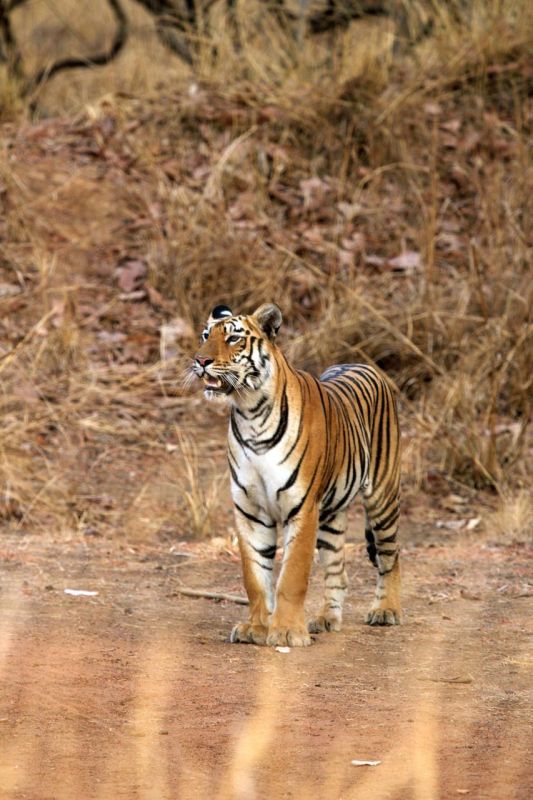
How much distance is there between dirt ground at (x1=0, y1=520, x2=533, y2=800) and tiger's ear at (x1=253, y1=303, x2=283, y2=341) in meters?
1.19

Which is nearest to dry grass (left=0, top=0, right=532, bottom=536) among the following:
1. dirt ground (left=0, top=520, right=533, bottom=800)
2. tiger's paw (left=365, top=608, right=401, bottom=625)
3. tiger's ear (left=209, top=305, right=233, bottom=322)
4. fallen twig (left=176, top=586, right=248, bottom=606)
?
fallen twig (left=176, top=586, right=248, bottom=606)

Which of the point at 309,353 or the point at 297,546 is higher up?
the point at 297,546

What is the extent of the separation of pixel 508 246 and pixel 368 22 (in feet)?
12.7

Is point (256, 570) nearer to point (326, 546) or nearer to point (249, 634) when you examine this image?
point (249, 634)

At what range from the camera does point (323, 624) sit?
226 inches

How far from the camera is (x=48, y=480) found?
8602 mm

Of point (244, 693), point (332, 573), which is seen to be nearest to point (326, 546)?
point (332, 573)

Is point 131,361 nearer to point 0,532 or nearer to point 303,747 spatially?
point 0,532

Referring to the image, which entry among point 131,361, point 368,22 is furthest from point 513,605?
point 368,22

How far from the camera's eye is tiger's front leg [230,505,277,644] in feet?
17.9

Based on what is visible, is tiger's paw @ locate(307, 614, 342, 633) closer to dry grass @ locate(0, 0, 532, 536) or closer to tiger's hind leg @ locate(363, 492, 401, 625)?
tiger's hind leg @ locate(363, 492, 401, 625)

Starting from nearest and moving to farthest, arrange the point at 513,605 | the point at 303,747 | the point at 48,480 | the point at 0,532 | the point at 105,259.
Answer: the point at 303,747 < the point at 513,605 < the point at 0,532 < the point at 48,480 < the point at 105,259

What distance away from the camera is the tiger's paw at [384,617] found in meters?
5.88

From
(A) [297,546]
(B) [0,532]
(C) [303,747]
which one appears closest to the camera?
(C) [303,747]
